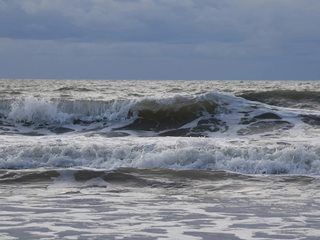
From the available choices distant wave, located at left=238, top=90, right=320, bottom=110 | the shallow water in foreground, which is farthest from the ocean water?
distant wave, located at left=238, top=90, right=320, bottom=110

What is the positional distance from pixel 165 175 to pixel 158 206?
2.26m

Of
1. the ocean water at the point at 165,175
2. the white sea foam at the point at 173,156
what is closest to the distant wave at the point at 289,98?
the ocean water at the point at 165,175

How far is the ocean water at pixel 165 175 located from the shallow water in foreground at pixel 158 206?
0.04ft

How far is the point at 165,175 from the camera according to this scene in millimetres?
9078

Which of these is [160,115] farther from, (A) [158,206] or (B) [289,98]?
(A) [158,206]

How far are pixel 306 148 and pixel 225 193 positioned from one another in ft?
10.0

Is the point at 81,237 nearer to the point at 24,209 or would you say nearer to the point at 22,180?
the point at 24,209

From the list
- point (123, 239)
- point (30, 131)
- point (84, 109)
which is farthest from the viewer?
point (84, 109)

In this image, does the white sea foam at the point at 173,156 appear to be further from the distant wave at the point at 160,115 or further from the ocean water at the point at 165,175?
the distant wave at the point at 160,115

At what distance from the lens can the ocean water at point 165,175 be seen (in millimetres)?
5832

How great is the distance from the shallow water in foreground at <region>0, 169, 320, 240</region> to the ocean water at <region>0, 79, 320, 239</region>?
1 centimetres

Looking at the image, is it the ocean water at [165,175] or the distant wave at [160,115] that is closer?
the ocean water at [165,175]

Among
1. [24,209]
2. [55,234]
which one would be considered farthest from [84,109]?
[55,234]

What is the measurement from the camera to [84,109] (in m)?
18.0
